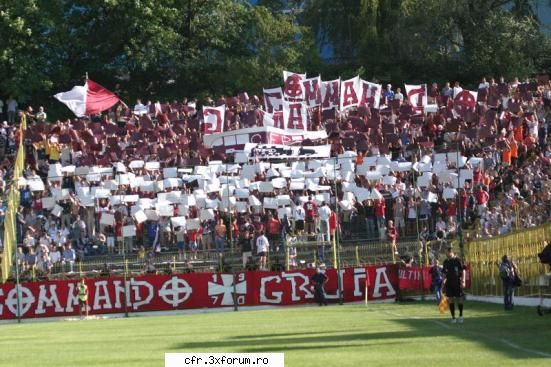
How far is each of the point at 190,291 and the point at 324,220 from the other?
525 centimetres

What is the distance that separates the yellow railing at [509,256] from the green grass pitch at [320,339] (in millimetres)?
1157

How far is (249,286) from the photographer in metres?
42.8

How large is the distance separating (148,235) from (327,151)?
738 centimetres

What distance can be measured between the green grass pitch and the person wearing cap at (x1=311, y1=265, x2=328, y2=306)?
198 inches

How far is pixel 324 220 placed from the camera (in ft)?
143

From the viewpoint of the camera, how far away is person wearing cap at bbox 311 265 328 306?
41.5 meters

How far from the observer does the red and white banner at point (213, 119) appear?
1999 inches

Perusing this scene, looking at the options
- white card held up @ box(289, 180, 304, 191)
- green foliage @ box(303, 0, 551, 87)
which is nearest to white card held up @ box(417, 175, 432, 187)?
white card held up @ box(289, 180, 304, 191)

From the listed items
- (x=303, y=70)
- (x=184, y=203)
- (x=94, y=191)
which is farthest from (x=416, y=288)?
(x=303, y=70)

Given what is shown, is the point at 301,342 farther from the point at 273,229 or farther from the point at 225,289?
the point at 273,229

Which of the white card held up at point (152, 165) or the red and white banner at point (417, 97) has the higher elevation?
the red and white banner at point (417, 97)

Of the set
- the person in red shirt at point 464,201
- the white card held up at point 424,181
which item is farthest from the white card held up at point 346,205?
the person in red shirt at point 464,201

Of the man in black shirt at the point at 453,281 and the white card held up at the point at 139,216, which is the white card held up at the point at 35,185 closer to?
the white card held up at the point at 139,216

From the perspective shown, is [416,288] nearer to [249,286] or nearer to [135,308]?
[249,286]
